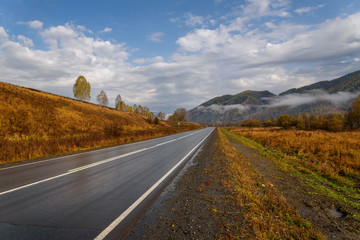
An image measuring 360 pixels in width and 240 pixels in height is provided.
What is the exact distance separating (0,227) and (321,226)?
6.43 m

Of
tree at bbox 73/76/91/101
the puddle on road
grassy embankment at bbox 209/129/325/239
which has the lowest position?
the puddle on road

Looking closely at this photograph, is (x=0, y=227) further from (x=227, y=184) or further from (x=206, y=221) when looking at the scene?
(x=227, y=184)

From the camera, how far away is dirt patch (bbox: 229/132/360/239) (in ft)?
12.2

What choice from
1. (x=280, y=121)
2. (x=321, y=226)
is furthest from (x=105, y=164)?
(x=280, y=121)

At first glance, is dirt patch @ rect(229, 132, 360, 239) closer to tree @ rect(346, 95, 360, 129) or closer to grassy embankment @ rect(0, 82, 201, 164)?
grassy embankment @ rect(0, 82, 201, 164)

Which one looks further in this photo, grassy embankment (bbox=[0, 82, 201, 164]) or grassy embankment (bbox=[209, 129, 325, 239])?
grassy embankment (bbox=[0, 82, 201, 164])

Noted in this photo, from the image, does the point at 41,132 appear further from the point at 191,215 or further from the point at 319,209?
the point at 319,209

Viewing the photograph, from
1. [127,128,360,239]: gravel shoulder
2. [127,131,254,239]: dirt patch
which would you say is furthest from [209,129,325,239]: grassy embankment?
[127,131,254,239]: dirt patch

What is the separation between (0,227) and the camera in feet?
10.7

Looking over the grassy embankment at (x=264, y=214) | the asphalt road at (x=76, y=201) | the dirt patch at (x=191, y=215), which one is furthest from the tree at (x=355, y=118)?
the asphalt road at (x=76, y=201)

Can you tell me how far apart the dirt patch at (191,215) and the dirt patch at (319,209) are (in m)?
1.82

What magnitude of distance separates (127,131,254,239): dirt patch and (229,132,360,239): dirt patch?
5.98 feet

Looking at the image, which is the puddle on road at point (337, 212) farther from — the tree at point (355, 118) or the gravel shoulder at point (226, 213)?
the tree at point (355, 118)

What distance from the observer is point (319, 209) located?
469 cm
